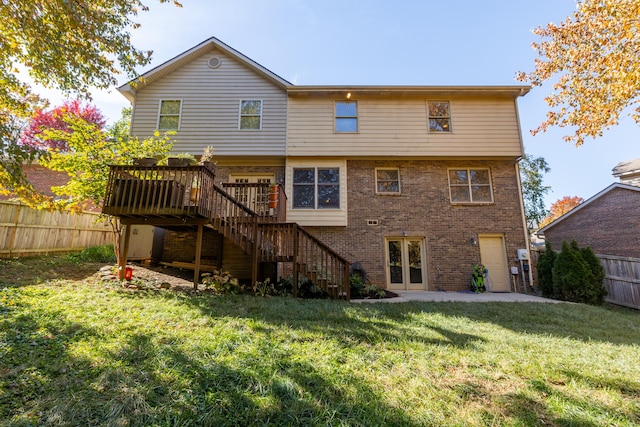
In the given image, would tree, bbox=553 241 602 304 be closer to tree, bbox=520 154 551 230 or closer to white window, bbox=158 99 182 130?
white window, bbox=158 99 182 130

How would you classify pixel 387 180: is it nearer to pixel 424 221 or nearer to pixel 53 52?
pixel 424 221

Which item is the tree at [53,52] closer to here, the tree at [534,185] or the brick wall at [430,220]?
the brick wall at [430,220]

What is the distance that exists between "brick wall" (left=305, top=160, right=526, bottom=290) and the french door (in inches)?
9.1

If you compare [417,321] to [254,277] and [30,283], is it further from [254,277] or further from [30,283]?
[30,283]

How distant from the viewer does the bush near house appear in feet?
27.2

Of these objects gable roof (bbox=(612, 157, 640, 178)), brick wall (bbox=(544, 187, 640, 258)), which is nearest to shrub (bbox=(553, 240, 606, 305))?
brick wall (bbox=(544, 187, 640, 258))

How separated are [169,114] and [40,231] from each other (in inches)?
216

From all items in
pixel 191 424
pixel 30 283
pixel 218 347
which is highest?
pixel 30 283

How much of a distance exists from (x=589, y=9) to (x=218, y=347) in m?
12.2

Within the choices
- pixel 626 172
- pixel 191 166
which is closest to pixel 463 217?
pixel 191 166

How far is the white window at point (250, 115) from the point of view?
34.0 feet

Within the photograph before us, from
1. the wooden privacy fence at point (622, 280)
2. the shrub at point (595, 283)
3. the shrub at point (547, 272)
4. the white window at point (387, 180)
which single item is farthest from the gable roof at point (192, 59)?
the wooden privacy fence at point (622, 280)

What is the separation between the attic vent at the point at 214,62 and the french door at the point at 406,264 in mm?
9360

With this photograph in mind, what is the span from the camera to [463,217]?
10.1 m
